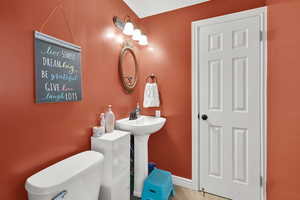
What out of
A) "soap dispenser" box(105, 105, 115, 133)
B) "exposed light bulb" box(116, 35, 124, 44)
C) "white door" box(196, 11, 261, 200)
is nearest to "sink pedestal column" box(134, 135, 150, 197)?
"soap dispenser" box(105, 105, 115, 133)

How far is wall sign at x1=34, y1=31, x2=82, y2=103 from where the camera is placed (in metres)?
0.89

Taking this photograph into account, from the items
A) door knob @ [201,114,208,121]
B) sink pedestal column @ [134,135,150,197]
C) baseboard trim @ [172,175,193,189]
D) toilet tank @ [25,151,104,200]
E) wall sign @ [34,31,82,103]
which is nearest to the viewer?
toilet tank @ [25,151,104,200]

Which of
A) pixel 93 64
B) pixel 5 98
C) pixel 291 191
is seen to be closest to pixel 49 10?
pixel 93 64

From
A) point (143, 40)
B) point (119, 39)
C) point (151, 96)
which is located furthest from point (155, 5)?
point (151, 96)

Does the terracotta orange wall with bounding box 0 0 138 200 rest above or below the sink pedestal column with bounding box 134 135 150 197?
above

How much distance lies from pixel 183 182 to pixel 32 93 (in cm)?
184

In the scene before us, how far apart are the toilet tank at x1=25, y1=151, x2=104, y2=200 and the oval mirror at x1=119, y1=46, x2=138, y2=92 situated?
0.88m

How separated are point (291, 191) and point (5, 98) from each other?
1.76 metres

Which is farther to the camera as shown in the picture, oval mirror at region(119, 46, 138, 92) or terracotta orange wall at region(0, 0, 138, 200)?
oval mirror at region(119, 46, 138, 92)

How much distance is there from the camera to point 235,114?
1.49 metres

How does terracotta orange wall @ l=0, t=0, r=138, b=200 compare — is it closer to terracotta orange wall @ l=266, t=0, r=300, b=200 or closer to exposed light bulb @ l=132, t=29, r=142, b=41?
exposed light bulb @ l=132, t=29, r=142, b=41

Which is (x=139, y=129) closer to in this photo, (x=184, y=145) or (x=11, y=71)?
(x=184, y=145)

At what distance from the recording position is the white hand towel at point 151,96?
179 cm

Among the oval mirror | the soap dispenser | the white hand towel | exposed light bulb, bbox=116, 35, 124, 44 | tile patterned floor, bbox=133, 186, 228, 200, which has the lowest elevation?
tile patterned floor, bbox=133, 186, 228, 200
